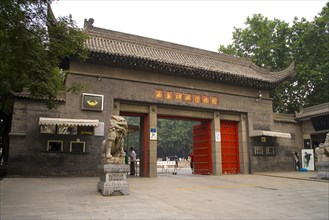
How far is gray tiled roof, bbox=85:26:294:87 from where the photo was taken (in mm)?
13031

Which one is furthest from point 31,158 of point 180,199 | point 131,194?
point 180,199

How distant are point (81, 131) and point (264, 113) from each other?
10.7 metres

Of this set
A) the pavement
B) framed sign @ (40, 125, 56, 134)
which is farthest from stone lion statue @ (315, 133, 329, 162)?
framed sign @ (40, 125, 56, 134)

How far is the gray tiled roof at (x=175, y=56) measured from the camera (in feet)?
42.8

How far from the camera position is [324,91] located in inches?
809

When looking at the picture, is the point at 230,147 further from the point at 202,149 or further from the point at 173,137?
the point at 173,137

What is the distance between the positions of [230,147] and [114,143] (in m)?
9.57

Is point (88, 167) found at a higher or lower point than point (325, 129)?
lower

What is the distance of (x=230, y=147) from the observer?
1562 cm

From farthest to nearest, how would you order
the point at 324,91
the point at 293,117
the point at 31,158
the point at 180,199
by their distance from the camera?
the point at 324,91 → the point at 293,117 → the point at 31,158 → the point at 180,199

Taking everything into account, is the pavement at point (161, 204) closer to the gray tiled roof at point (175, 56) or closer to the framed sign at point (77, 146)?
the framed sign at point (77, 146)

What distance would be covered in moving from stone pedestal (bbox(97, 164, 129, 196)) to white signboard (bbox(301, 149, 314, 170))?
13503 mm

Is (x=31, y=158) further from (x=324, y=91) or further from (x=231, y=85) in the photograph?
(x=324, y=91)

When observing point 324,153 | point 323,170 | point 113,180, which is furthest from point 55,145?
point 324,153
